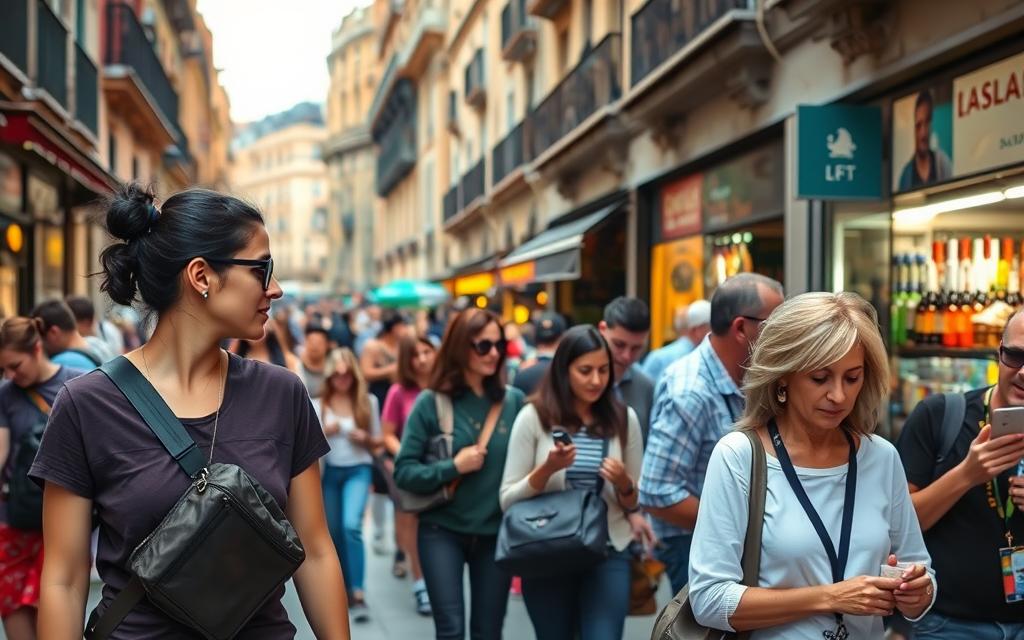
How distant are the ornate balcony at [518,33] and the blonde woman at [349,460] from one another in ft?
46.8

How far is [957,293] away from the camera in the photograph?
7.36 meters

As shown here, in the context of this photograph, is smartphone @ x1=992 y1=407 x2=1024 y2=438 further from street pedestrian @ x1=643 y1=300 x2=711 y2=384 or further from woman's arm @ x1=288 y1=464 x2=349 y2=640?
street pedestrian @ x1=643 y1=300 x2=711 y2=384

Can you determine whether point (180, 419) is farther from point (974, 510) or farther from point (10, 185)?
point (10, 185)

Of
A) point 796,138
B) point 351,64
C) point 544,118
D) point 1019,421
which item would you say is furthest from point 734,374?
point 351,64

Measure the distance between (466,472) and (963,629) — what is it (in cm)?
230

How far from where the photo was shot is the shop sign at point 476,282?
2058 cm

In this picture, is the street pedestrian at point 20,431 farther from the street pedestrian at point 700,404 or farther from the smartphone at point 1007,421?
the smartphone at point 1007,421

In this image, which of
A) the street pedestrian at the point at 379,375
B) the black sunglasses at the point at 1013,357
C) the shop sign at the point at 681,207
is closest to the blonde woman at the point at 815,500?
the black sunglasses at the point at 1013,357

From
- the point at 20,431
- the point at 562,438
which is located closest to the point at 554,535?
the point at 562,438

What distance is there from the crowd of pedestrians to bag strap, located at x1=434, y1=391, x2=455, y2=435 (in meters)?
0.01

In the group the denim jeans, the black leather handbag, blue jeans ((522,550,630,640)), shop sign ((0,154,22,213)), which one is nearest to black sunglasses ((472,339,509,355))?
the denim jeans

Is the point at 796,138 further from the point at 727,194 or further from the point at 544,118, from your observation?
the point at 544,118

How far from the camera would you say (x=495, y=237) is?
26.8m

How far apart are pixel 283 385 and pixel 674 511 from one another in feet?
5.77
